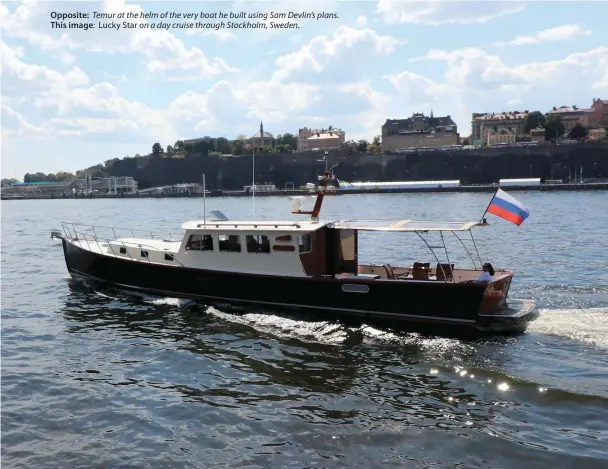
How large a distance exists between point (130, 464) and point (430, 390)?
5204mm

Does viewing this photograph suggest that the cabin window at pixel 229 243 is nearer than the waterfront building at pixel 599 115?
Yes

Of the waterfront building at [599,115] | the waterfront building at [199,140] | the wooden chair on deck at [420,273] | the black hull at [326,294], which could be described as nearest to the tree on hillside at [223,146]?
the waterfront building at [199,140]

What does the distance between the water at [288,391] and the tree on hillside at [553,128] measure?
419 feet

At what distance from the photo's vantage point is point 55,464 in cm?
846

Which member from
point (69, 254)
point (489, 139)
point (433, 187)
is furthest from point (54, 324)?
point (489, 139)

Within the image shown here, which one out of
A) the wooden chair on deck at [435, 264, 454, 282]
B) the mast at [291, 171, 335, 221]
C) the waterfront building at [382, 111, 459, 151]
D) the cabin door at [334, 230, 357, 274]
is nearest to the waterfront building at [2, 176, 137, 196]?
the waterfront building at [382, 111, 459, 151]

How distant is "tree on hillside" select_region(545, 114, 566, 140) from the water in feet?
419

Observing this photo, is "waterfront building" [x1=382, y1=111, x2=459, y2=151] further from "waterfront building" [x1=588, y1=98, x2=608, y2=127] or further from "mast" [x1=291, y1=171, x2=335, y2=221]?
"mast" [x1=291, y1=171, x2=335, y2=221]

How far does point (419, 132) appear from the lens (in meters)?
145

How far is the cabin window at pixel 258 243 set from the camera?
15.5 m

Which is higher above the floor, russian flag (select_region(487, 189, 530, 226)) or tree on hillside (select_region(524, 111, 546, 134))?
tree on hillside (select_region(524, 111, 546, 134))

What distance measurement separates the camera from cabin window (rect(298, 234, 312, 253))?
49.2ft

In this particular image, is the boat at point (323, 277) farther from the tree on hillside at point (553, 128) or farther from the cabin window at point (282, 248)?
the tree on hillside at point (553, 128)

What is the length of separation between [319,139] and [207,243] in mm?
142971
